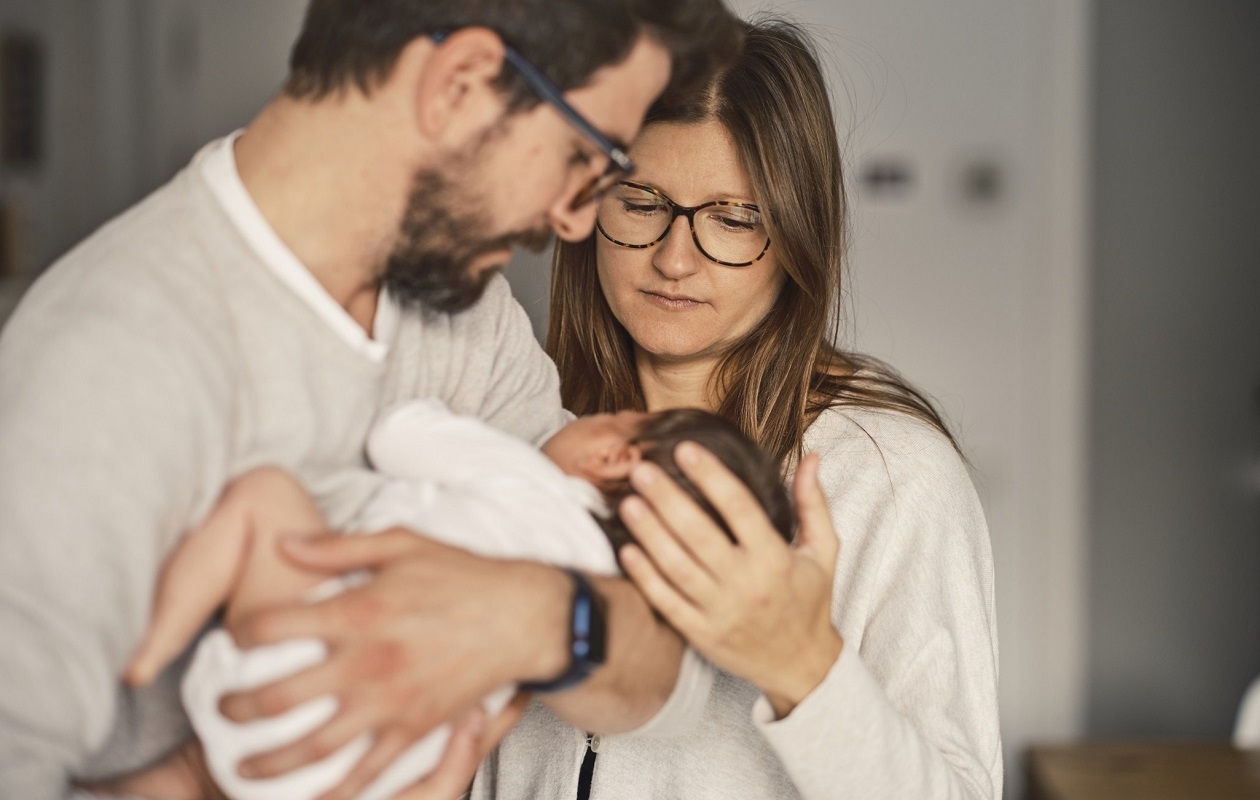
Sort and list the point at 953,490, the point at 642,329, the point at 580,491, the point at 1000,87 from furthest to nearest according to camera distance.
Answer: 1. the point at 1000,87
2. the point at 642,329
3. the point at 953,490
4. the point at 580,491

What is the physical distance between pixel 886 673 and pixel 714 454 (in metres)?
0.37

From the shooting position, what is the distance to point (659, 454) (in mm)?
1342

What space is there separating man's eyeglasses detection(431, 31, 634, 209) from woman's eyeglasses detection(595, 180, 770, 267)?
0.44 m

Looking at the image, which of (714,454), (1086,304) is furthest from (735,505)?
(1086,304)

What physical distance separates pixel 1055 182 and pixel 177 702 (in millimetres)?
3361

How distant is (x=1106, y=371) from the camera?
3.85 metres

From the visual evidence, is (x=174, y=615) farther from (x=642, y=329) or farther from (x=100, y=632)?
(x=642, y=329)

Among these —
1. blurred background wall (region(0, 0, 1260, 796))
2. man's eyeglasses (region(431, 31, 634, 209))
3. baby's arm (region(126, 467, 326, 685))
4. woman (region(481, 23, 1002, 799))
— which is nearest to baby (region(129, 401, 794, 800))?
baby's arm (region(126, 467, 326, 685))

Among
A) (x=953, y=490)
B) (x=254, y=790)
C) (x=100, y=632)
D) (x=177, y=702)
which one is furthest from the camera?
(x=953, y=490)

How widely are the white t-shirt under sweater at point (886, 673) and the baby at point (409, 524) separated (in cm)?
18

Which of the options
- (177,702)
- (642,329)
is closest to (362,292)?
(177,702)

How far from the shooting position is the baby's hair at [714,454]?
1.32 meters

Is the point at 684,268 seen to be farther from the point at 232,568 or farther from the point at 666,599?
the point at 232,568

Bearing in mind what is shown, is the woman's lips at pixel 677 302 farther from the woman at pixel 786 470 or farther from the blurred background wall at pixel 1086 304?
the blurred background wall at pixel 1086 304
